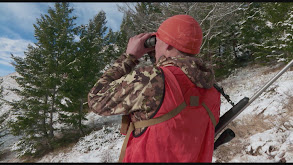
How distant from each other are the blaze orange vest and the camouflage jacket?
0.04m

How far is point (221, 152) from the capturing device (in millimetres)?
4656

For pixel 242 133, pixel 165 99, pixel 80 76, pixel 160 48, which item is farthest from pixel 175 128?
pixel 80 76

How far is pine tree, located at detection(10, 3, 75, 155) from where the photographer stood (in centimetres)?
1082

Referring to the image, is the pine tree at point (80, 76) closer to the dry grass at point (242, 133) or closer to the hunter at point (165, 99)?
the dry grass at point (242, 133)

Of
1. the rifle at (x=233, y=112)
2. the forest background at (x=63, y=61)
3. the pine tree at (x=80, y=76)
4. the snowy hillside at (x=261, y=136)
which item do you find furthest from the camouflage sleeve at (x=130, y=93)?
the pine tree at (x=80, y=76)

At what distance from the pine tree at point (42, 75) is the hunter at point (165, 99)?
11.2 meters

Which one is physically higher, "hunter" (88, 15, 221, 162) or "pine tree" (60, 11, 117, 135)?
"hunter" (88, 15, 221, 162)

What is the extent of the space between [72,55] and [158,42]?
40.0 feet

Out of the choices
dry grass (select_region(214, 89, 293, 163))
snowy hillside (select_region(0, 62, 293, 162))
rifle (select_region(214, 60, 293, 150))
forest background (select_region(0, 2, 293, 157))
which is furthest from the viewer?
forest background (select_region(0, 2, 293, 157))

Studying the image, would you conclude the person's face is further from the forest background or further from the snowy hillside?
the forest background

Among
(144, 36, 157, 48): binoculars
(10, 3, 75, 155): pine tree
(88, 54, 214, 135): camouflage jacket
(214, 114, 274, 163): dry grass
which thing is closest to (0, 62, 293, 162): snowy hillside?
(214, 114, 274, 163): dry grass

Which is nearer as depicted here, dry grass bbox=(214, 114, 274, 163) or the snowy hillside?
the snowy hillside

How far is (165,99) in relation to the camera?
92cm

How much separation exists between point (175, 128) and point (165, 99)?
0.64 feet
